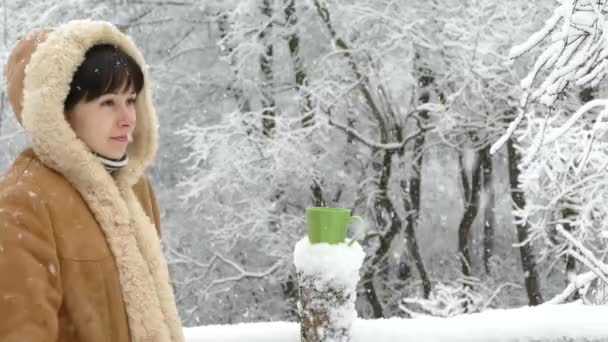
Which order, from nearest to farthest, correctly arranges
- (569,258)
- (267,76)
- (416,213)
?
(569,258)
(267,76)
(416,213)

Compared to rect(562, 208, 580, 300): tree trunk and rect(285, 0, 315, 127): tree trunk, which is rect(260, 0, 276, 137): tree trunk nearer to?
rect(285, 0, 315, 127): tree trunk

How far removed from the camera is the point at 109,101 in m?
1.68

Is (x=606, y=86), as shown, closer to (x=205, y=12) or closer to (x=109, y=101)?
(x=205, y=12)

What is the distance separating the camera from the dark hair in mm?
1639

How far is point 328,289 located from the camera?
8.15 ft

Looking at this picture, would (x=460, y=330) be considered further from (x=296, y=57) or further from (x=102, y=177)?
(x=296, y=57)

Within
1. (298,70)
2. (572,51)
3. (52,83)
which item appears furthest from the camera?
(298,70)

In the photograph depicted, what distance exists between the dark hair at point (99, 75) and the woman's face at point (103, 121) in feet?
0.05

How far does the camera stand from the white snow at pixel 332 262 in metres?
2.47

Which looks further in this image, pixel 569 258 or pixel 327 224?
pixel 569 258

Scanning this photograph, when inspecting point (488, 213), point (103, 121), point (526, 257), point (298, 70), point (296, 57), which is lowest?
point (526, 257)

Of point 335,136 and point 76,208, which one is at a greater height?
point 335,136

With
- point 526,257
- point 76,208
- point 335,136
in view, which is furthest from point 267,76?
point 76,208

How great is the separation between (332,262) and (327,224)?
0.14 meters
